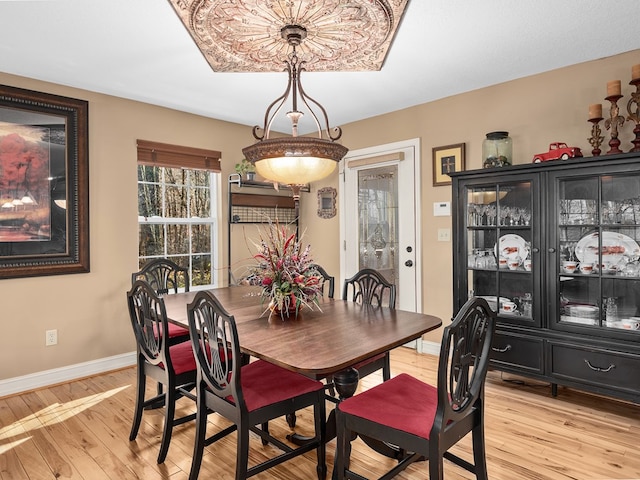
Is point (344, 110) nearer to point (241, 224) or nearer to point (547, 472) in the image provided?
point (241, 224)

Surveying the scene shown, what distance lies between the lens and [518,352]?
3061 mm

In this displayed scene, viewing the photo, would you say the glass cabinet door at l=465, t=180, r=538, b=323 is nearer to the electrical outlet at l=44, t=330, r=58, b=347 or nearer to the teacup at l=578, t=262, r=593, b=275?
the teacup at l=578, t=262, r=593, b=275

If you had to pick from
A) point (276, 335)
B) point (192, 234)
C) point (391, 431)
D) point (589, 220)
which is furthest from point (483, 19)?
point (192, 234)

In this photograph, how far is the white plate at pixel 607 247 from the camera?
266 centimetres

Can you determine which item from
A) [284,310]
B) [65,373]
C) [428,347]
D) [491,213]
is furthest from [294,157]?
[65,373]

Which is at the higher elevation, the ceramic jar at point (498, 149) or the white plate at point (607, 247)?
the ceramic jar at point (498, 149)

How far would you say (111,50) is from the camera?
9.25 ft

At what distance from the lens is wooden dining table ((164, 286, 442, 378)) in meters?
1.68

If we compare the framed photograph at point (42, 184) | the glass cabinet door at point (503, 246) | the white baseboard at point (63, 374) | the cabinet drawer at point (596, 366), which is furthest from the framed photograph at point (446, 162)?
the white baseboard at point (63, 374)

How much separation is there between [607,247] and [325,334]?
6.85 ft

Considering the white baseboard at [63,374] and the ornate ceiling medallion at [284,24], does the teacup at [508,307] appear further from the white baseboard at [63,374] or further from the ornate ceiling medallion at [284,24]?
the white baseboard at [63,374]

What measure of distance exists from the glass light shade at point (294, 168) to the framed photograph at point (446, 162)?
1906 mm

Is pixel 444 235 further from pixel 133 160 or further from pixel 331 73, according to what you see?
pixel 133 160

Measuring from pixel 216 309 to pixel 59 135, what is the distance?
265cm
